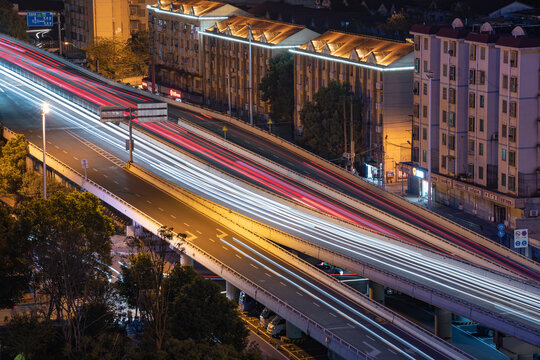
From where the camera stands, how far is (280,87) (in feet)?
519

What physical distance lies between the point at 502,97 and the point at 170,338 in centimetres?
5467

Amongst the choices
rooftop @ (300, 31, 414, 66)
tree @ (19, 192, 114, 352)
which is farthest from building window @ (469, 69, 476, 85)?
tree @ (19, 192, 114, 352)

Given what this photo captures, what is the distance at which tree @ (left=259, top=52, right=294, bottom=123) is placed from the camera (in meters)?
158

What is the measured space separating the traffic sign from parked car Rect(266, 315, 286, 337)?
89.0ft

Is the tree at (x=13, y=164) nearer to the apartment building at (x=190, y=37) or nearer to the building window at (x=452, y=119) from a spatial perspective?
the building window at (x=452, y=119)

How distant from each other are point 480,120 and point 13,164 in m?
51.4

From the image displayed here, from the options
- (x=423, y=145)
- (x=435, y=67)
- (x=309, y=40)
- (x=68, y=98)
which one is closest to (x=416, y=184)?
(x=423, y=145)

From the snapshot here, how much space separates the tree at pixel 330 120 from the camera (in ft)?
446

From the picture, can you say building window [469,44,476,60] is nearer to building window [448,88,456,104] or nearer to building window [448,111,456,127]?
building window [448,88,456,104]

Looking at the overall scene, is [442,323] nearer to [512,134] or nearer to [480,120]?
[512,134]

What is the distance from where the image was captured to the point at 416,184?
400 ft

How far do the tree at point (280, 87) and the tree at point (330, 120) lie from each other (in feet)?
59.6

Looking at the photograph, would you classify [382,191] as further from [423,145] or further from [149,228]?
[149,228]

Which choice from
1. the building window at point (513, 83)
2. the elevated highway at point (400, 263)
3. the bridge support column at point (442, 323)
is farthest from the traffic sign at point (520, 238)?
the bridge support column at point (442, 323)
